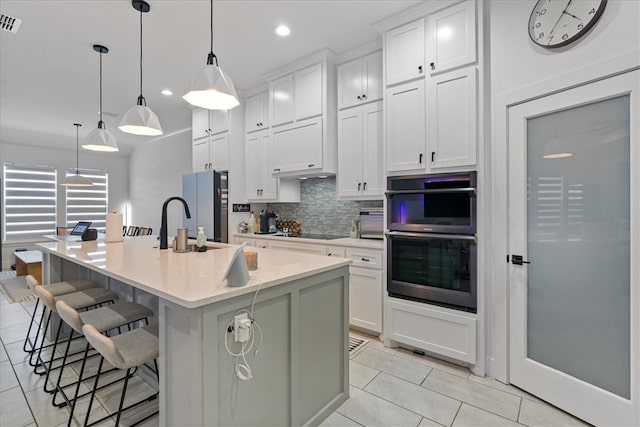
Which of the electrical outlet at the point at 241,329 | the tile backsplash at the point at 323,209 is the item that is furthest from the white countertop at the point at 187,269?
the tile backsplash at the point at 323,209

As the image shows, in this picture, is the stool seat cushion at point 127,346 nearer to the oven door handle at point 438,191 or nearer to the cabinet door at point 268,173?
the oven door handle at point 438,191

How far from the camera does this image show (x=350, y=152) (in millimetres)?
3289

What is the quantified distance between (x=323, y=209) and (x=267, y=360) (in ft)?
8.83

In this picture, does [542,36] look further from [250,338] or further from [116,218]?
[116,218]

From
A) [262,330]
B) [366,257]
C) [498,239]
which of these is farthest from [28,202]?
[498,239]

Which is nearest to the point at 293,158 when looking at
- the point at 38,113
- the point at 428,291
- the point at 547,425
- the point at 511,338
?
the point at 428,291

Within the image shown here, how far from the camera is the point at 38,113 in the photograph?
16.9 feet

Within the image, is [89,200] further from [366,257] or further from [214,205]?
[366,257]

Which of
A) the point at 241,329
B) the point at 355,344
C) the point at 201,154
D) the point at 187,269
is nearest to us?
the point at 241,329

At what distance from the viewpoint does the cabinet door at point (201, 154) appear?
15.2 feet

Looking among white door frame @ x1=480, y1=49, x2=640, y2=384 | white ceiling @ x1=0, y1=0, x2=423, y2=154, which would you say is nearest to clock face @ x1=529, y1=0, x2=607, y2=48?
white door frame @ x1=480, y1=49, x2=640, y2=384

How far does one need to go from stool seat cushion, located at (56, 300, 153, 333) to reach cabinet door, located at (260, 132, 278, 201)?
226 cm

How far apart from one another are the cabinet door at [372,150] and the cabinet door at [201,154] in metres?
2.59

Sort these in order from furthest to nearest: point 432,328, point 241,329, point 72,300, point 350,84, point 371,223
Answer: point 371,223 → point 350,84 → point 432,328 → point 72,300 → point 241,329
